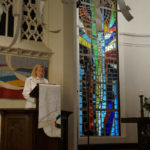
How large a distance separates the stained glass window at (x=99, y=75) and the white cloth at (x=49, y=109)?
9.89 ft

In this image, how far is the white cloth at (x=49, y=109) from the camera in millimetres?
3756

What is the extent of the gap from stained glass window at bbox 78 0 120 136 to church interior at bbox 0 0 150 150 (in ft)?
0.08

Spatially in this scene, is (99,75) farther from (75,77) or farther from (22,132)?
(22,132)

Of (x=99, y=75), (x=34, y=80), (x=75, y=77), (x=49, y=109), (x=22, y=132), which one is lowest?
(x=22, y=132)

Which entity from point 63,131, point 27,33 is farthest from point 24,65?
point 63,131

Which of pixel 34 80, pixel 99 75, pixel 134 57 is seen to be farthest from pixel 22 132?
pixel 134 57

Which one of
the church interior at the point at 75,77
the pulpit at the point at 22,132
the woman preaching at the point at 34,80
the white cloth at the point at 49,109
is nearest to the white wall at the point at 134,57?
the church interior at the point at 75,77

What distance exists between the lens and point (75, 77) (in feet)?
20.4

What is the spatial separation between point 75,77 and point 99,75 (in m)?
1.50

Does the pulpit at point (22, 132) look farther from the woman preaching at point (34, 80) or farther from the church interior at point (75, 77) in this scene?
the woman preaching at point (34, 80)

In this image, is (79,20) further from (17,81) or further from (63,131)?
(63,131)

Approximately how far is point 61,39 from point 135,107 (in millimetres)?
2999

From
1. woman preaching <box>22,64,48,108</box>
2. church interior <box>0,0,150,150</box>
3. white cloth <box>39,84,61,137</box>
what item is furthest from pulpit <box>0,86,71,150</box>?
woman preaching <box>22,64,48,108</box>

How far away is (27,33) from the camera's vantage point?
5.98m
